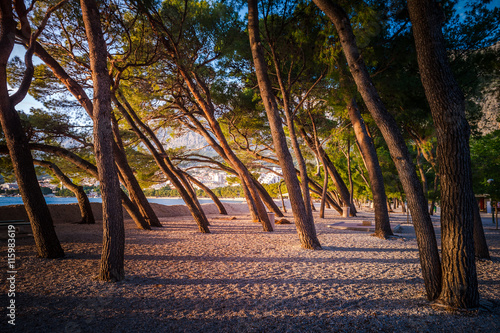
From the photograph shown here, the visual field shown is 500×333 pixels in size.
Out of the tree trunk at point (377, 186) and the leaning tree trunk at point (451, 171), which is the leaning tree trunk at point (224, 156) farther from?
the leaning tree trunk at point (451, 171)

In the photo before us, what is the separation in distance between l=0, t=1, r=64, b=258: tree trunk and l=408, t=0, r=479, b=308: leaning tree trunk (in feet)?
17.1

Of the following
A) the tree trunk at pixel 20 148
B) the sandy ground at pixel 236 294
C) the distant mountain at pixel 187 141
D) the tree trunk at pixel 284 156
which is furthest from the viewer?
the distant mountain at pixel 187 141

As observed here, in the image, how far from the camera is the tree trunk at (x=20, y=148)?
3871 millimetres

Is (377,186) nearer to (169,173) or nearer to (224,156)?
(224,156)

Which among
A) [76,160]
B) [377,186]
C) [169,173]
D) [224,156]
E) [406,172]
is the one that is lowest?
[377,186]

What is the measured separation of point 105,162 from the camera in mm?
3305

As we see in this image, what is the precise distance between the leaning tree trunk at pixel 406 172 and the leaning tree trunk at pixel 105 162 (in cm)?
312

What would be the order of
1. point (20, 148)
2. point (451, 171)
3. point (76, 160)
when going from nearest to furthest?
1. point (451, 171)
2. point (20, 148)
3. point (76, 160)

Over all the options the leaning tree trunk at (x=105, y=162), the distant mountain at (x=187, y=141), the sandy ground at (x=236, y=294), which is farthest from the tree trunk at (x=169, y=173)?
the leaning tree trunk at (x=105, y=162)

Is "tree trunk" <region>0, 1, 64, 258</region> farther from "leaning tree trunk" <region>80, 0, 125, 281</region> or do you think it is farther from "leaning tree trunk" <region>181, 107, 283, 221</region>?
"leaning tree trunk" <region>181, 107, 283, 221</region>

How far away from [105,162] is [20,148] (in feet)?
5.80

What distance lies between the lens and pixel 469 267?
2.33 meters

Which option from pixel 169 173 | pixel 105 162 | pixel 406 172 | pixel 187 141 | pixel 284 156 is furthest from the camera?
pixel 187 141

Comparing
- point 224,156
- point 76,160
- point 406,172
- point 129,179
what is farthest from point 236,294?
point 224,156
